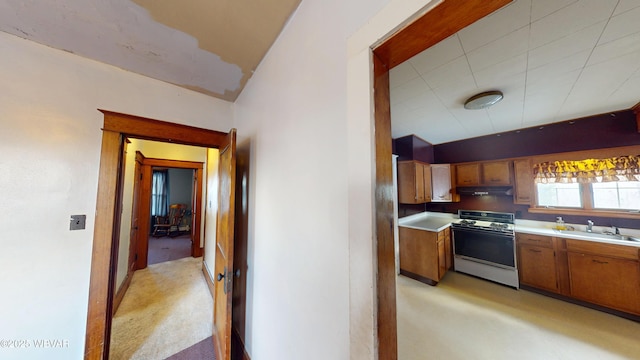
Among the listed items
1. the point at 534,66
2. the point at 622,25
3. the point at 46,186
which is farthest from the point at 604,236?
the point at 46,186

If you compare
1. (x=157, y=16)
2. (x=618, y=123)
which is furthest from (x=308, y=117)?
(x=618, y=123)

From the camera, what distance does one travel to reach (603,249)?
2324mm

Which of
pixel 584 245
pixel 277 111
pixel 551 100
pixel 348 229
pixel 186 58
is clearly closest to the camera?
pixel 348 229

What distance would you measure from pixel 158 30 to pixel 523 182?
4.95 metres

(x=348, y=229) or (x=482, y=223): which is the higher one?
(x=348, y=229)

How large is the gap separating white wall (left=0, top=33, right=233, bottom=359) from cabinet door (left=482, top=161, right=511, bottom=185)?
5209 mm

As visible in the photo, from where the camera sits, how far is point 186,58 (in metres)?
1.50

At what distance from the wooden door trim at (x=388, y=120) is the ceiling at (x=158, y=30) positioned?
0.76m

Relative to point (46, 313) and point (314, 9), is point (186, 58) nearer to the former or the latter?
point (314, 9)

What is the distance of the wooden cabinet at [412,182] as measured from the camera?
128 inches

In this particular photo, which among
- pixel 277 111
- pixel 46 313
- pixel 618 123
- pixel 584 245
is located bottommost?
pixel 46 313

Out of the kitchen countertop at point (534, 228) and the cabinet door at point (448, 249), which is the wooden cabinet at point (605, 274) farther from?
the cabinet door at point (448, 249)

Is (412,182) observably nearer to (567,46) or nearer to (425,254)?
(425,254)

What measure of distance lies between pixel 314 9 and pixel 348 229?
105 centimetres
